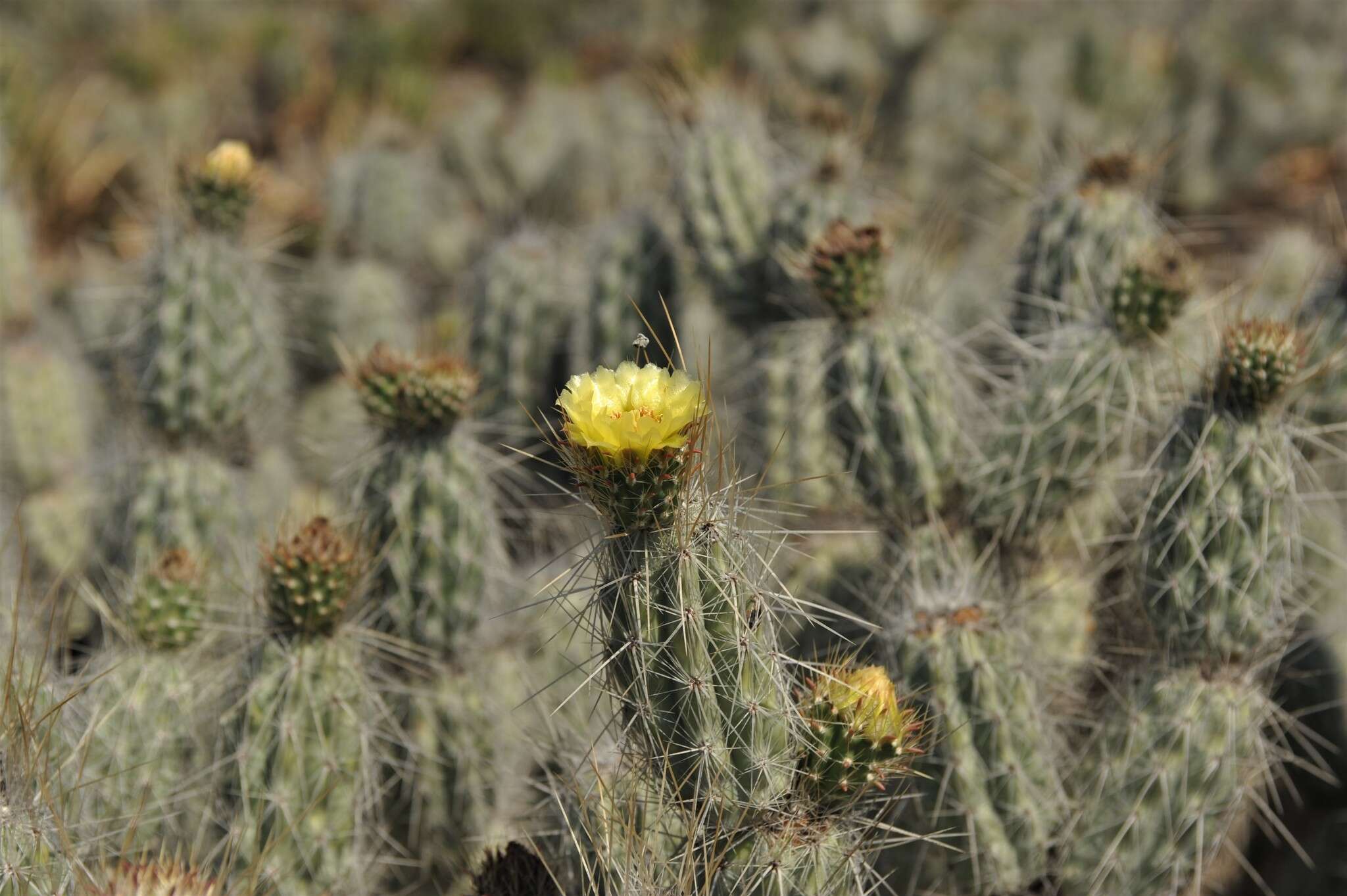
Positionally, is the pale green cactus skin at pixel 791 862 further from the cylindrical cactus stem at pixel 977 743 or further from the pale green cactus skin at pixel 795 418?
A: the pale green cactus skin at pixel 795 418

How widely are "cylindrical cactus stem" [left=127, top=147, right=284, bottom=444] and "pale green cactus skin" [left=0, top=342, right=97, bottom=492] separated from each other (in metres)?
1.23

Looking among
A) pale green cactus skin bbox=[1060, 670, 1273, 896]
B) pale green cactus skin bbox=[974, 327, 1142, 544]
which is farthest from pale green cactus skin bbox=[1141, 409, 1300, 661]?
pale green cactus skin bbox=[974, 327, 1142, 544]

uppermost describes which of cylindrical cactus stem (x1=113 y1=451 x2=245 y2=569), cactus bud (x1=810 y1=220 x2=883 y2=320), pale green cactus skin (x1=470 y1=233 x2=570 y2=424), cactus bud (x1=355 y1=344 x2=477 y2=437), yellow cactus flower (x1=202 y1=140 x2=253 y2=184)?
cactus bud (x1=810 y1=220 x2=883 y2=320)

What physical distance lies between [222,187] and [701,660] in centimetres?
280

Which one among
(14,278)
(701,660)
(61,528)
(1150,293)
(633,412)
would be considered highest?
(633,412)

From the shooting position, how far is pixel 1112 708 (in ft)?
10.8

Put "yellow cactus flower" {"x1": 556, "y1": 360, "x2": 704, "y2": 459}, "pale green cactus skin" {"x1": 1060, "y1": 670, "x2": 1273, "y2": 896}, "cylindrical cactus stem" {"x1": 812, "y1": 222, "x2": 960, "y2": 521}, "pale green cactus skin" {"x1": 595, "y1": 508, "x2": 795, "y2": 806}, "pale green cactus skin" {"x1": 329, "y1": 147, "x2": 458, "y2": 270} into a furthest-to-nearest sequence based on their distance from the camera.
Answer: "pale green cactus skin" {"x1": 329, "y1": 147, "x2": 458, "y2": 270} → "cylindrical cactus stem" {"x1": 812, "y1": 222, "x2": 960, "y2": 521} → "pale green cactus skin" {"x1": 1060, "y1": 670, "x2": 1273, "y2": 896} → "pale green cactus skin" {"x1": 595, "y1": 508, "x2": 795, "y2": 806} → "yellow cactus flower" {"x1": 556, "y1": 360, "x2": 704, "y2": 459}

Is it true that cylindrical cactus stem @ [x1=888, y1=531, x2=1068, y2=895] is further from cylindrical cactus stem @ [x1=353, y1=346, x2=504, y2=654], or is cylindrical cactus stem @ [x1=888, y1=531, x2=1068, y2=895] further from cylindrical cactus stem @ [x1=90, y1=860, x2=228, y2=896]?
cylindrical cactus stem @ [x1=90, y1=860, x2=228, y2=896]

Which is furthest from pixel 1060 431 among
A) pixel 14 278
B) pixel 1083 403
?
pixel 14 278

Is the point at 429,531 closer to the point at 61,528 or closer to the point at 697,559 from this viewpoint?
the point at 697,559

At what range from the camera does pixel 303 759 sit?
9.77 ft

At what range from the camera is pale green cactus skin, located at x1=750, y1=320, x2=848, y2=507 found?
4047 mm

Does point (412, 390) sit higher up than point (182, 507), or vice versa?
point (412, 390)

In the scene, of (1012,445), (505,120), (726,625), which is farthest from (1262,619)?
(505,120)
